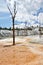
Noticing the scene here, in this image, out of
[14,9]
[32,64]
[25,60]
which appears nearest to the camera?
[32,64]

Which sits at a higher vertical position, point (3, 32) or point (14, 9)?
point (14, 9)

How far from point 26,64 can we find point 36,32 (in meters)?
64.7

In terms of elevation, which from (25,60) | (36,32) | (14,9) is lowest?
(36,32)

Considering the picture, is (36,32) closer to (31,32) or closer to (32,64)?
(31,32)

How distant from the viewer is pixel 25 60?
1908 cm

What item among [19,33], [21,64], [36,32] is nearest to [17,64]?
[21,64]

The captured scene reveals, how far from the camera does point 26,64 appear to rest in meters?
17.0

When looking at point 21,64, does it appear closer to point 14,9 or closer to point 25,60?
point 25,60

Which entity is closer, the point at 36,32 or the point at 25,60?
the point at 25,60

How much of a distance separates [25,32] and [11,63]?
60777mm

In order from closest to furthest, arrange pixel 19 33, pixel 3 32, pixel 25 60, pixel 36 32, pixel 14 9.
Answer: pixel 25 60 < pixel 14 9 < pixel 3 32 < pixel 19 33 < pixel 36 32

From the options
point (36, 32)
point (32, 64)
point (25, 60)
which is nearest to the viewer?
point (32, 64)

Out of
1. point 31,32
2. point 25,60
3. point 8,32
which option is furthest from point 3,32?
point 25,60

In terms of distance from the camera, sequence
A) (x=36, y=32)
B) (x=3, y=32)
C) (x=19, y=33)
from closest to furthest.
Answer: (x=3, y=32) → (x=19, y=33) → (x=36, y=32)
